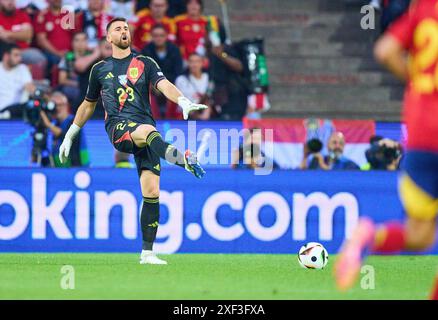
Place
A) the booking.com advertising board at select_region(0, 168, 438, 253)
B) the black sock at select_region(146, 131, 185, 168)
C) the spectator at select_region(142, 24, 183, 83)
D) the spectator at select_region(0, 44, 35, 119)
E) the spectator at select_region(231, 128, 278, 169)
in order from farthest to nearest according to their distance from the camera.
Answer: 1. the spectator at select_region(142, 24, 183, 83)
2. the spectator at select_region(0, 44, 35, 119)
3. the spectator at select_region(231, 128, 278, 169)
4. the booking.com advertising board at select_region(0, 168, 438, 253)
5. the black sock at select_region(146, 131, 185, 168)

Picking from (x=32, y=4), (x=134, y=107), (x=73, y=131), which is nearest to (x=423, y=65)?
(x=134, y=107)

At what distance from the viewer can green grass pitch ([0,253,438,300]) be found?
9.06 metres

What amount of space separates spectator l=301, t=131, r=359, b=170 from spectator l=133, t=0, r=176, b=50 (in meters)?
3.82

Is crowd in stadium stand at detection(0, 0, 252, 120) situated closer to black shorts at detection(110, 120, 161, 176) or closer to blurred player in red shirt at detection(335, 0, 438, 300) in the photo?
black shorts at detection(110, 120, 161, 176)

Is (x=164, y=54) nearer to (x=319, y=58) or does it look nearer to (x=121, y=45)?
(x=319, y=58)

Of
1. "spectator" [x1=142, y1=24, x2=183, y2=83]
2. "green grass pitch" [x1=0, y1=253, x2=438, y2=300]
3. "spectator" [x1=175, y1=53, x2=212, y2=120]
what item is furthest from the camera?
"spectator" [x1=142, y1=24, x2=183, y2=83]

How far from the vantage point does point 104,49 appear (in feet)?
56.1

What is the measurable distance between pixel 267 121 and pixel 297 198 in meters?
1.44

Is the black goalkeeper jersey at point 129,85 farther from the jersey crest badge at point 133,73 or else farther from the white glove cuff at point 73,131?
the white glove cuff at point 73,131

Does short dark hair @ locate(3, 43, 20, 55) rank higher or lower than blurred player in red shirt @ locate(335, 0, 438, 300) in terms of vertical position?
higher

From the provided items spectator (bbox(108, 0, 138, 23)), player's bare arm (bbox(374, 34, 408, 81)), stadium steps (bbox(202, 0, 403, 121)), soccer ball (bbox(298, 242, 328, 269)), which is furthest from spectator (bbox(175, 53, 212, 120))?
player's bare arm (bbox(374, 34, 408, 81))

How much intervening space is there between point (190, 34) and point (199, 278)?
8.07 meters

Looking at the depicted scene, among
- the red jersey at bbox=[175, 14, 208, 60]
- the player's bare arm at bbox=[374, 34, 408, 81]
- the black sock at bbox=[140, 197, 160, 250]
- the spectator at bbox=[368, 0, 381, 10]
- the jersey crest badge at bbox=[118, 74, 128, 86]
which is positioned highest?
the spectator at bbox=[368, 0, 381, 10]

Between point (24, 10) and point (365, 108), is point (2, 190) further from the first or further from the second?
point (365, 108)
